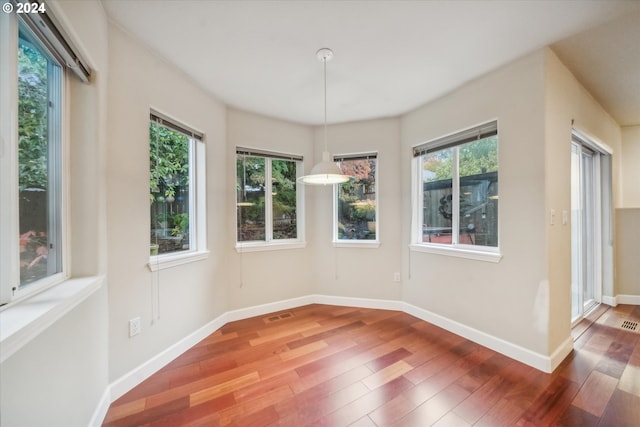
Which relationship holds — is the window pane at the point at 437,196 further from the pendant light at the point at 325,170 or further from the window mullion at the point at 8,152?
the window mullion at the point at 8,152

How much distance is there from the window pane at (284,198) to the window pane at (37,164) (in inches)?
84.5

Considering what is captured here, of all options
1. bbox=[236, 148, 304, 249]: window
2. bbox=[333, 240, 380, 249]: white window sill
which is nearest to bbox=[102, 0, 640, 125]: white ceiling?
bbox=[236, 148, 304, 249]: window

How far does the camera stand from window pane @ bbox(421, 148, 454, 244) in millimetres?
2863

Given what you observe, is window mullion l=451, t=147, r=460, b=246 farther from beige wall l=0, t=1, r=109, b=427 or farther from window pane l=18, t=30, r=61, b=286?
window pane l=18, t=30, r=61, b=286

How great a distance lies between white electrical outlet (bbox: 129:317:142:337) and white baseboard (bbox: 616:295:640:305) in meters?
5.62

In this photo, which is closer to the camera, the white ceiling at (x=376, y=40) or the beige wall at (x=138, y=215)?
the white ceiling at (x=376, y=40)

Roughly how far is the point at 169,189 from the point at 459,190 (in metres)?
2.95

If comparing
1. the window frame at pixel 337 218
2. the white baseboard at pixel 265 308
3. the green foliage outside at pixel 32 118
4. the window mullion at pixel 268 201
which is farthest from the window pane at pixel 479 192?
the green foliage outside at pixel 32 118

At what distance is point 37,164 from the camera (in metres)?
1.23

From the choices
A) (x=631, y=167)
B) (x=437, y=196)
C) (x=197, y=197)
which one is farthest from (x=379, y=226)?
(x=631, y=167)

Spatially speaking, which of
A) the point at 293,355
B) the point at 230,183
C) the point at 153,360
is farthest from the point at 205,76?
the point at 293,355

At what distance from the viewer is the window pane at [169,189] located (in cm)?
216

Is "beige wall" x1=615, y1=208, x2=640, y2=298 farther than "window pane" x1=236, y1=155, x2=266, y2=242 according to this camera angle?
Yes

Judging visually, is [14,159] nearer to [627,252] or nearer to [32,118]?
[32,118]
